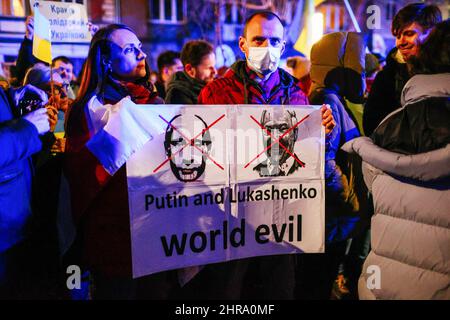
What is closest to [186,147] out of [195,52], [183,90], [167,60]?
[183,90]

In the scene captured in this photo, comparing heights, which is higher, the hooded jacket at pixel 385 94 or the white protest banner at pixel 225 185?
the hooded jacket at pixel 385 94

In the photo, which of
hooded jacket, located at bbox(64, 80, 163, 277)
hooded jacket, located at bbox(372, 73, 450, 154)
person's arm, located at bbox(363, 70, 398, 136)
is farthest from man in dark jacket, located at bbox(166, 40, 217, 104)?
hooded jacket, located at bbox(372, 73, 450, 154)

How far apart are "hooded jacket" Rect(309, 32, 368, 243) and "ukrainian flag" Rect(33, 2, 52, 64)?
193cm

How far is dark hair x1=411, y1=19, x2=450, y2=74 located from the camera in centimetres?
241

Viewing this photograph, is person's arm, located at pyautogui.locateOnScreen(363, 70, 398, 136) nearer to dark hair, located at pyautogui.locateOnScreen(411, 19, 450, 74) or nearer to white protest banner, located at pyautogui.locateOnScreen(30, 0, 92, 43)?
dark hair, located at pyautogui.locateOnScreen(411, 19, 450, 74)

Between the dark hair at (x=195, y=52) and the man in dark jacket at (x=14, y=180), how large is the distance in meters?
2.15

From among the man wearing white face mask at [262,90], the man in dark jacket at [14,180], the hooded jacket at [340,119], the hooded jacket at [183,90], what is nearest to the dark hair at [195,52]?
the hooded jacket at [183,90]

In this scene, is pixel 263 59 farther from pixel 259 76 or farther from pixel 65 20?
pixel 65 20

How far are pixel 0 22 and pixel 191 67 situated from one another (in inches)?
650

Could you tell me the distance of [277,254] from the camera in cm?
299

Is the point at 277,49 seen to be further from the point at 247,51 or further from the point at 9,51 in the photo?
the point at 9,51

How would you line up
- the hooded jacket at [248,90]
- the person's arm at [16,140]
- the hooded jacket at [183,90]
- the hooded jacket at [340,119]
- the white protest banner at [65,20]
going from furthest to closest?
the hooded jacket at [183,90] → the hooded jacket at [340,119] → the hooded jacket at [248,90] → the white protest banner at [65,20] → the person's arm at [16,140]

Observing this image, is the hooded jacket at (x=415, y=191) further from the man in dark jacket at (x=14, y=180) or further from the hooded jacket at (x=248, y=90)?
the man in dark jacket at (x=14, y=180)

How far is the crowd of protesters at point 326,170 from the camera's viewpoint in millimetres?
2379
